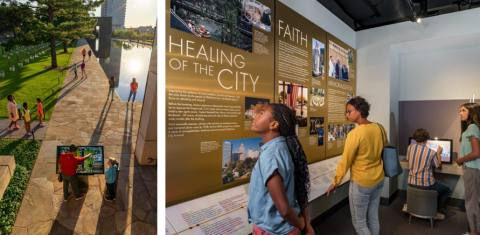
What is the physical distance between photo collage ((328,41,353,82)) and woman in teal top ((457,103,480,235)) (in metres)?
1.79

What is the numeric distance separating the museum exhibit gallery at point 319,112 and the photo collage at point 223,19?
11 mm

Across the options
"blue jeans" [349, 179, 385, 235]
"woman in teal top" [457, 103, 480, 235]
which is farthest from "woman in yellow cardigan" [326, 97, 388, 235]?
"woman in teal top" [457, 103, 480, 235]

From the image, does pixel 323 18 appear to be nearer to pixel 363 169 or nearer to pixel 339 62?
pixel 339 62

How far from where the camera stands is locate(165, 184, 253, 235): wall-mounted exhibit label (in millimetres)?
1881

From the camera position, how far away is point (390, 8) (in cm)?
417

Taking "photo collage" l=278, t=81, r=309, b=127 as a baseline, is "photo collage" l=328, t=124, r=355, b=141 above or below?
below

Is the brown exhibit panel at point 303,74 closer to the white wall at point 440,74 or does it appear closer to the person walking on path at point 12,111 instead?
the person walking on path at point 12,111

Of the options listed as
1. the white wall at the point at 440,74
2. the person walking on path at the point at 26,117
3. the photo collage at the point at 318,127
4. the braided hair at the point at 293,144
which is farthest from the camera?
the white wall at the point at 440,74

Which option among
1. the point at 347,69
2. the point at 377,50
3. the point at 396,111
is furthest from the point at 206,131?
the point at 396,111

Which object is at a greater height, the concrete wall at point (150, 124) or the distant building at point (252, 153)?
the concrete wall at point (150, 124)

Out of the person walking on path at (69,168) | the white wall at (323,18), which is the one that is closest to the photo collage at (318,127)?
the white wall at (323,18)

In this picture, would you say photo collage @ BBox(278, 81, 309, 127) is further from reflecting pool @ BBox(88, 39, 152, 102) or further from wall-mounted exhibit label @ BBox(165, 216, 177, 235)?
wall-mounted exhibit label @ BBox(165, 216, 177, 235)

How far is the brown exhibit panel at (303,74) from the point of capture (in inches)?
118

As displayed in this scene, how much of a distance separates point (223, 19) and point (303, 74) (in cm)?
150
